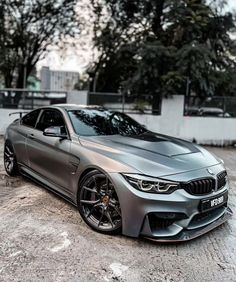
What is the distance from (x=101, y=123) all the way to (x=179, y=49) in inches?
281

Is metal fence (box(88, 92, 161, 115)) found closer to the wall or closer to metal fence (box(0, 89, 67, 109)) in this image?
the wall

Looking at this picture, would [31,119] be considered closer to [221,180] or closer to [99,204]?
[99,204]

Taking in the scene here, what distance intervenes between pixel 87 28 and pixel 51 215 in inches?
520

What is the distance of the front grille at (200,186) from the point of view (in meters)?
3.48

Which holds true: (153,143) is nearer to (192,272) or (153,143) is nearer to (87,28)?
(192,272)

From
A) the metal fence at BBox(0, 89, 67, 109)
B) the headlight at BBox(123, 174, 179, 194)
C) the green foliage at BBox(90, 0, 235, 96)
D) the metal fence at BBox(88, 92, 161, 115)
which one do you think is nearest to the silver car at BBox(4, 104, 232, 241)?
the headlight at BBox(123, 174, 179, 194)

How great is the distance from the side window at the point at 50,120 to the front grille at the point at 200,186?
1.93 metres

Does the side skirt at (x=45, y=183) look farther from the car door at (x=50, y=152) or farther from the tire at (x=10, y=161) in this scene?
the tire at (x=10, y=161)

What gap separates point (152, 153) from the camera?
3850mm

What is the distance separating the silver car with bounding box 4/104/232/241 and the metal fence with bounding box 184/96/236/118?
676 centimetres

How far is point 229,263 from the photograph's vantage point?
10.7 ft

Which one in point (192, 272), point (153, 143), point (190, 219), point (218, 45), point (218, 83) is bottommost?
point (192, 272)

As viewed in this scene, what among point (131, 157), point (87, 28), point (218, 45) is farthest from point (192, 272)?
point (87, 28)

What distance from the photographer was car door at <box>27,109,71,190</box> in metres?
4.36
